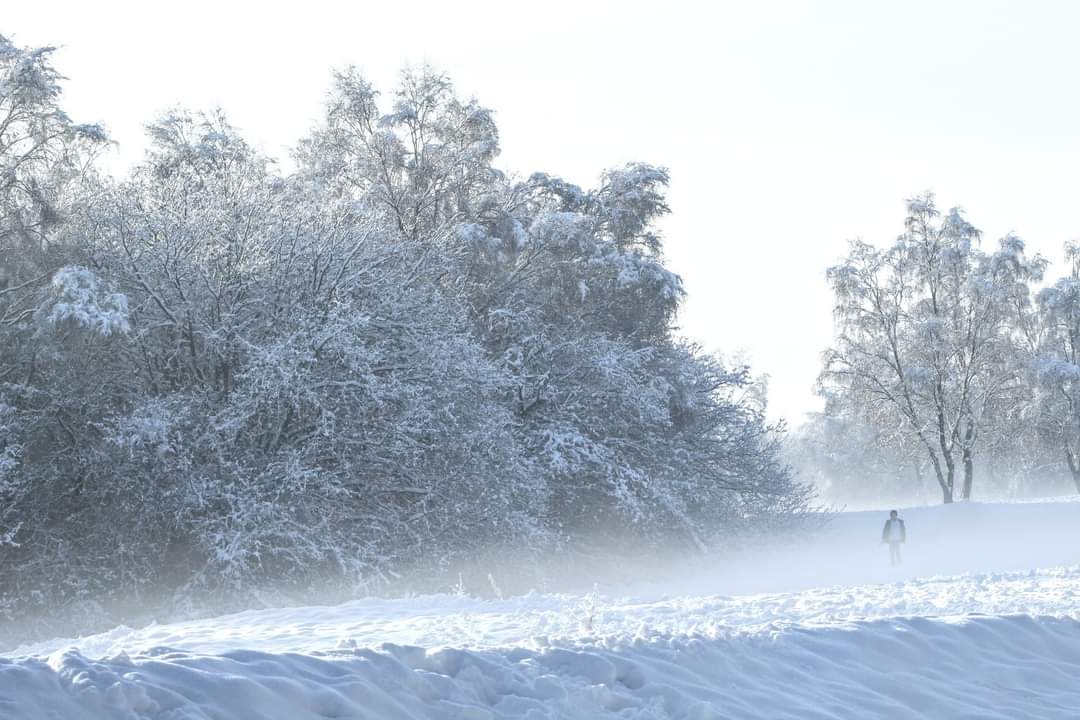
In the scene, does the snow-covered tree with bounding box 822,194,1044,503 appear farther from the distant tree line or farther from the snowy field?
the snowy field

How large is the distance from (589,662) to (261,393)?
34.7 ft

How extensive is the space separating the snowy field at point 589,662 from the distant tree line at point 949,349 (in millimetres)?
29310

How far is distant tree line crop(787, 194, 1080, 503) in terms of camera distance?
40844 millimetres

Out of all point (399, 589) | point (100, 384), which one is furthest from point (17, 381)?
point (399, 589)

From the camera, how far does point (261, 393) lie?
16.2 metres

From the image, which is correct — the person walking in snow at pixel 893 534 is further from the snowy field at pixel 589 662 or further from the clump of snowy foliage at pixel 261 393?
the snowy field at pixel 589 662

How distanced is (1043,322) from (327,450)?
4016 cm

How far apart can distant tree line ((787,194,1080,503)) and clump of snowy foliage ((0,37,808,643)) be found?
18.7 m

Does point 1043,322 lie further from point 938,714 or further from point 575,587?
point 938,714

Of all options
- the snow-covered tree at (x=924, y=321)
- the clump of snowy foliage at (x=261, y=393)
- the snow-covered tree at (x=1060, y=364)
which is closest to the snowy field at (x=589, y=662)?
the clump of snowy foliage at (x=261, y=393)

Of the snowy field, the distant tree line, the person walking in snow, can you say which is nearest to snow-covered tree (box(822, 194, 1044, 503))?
the distant tree line

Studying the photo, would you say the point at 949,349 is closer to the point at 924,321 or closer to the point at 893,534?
the point at 924,321

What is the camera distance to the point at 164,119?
79.6 feet

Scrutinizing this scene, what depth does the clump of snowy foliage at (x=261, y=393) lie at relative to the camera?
637 inches
